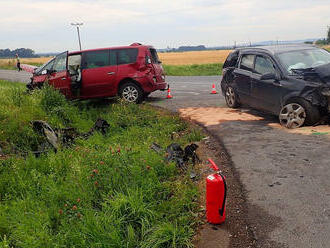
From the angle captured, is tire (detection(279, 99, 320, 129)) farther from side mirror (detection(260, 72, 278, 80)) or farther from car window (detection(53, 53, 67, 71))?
car window (detection(53, 53, 67, 71))

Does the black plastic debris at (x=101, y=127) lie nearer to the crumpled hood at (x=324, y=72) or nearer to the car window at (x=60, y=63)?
the car window at (x=60, y=63)

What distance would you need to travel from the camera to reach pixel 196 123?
27.2ft

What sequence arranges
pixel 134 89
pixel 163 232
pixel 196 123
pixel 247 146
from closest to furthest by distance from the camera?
pixel 163 232 < pixel 247 146 < pixel 196 123 < pixel 134 89

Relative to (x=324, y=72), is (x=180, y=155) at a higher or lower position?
lower

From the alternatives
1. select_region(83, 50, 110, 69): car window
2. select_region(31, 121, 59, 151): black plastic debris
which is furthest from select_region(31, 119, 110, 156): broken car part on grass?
select_region(83, 50, 110, 69): car window

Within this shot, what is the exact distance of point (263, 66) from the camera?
795 centimetres

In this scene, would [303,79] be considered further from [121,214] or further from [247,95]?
[121,214]

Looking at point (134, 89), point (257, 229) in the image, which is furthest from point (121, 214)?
point (134, 89)

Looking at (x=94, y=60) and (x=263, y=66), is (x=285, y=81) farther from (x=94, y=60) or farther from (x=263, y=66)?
Answer: (x=94, y=60)

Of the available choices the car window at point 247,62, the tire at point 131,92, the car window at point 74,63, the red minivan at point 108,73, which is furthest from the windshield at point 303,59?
the car window at point 74,63

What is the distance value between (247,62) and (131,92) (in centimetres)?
445

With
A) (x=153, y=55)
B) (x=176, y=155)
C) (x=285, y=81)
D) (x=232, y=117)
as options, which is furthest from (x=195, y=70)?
(x=176, y=155)

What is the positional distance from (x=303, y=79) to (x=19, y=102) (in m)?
7.85

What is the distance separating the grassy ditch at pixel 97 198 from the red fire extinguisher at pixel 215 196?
9.9 inches
